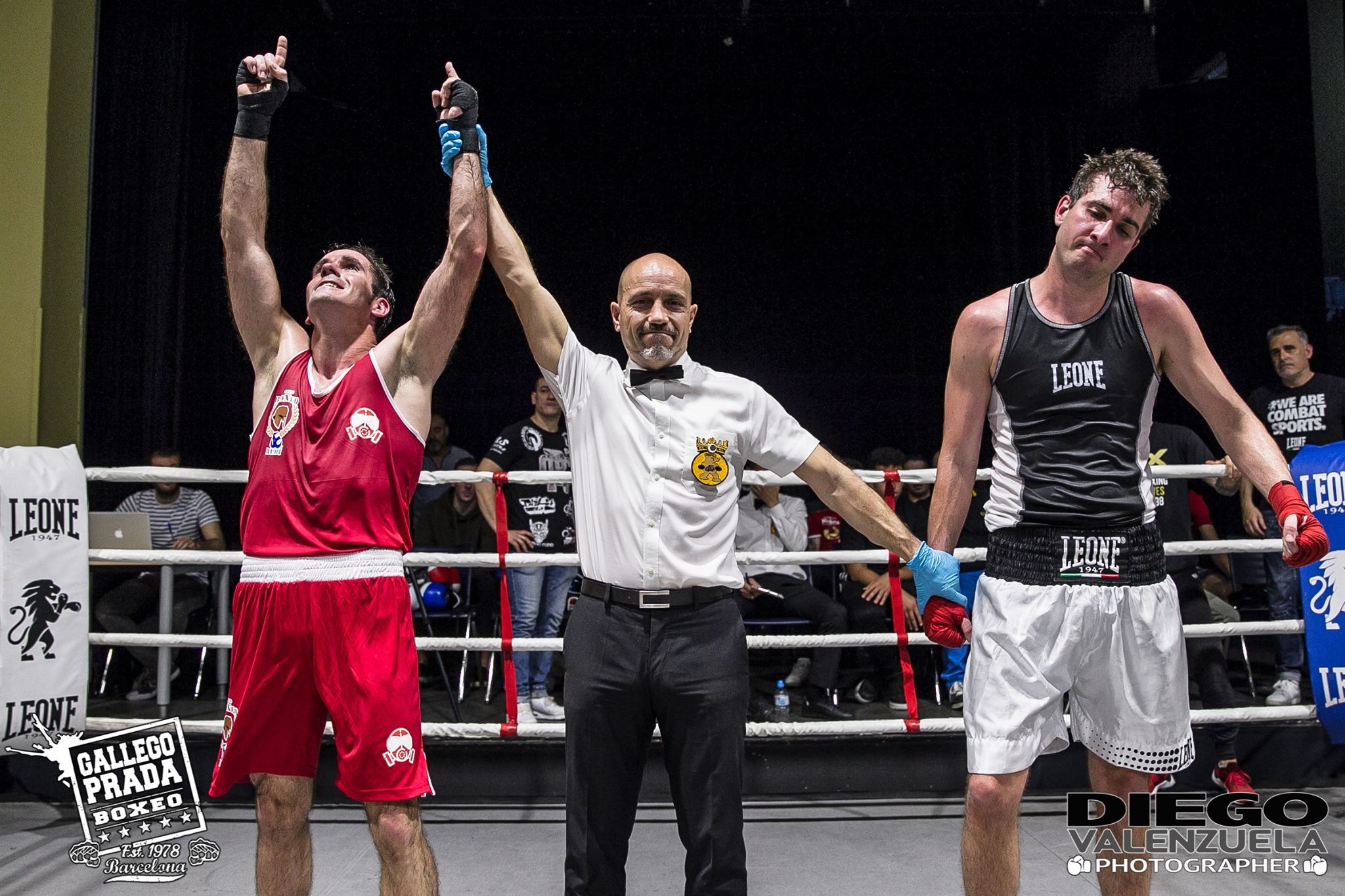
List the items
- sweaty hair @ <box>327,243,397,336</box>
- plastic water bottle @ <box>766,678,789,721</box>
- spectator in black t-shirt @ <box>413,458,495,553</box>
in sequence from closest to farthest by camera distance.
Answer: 1. sweaty hair @ <box>327,243,397,336</box>
2. plastic water bottle @ <box>766,678,789,721</box>
3. spectator in black t-shirt @ <box>413,458,495,553</box>

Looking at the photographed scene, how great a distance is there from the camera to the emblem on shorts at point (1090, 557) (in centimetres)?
193

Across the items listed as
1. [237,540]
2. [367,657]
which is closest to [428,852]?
[367,657]

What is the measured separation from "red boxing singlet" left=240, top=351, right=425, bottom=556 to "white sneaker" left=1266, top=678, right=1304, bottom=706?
11.8 ft

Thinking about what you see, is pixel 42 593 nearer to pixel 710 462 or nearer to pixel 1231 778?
pixel 710 462

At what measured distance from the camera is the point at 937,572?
6.61 feet

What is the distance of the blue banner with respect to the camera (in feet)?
9.92

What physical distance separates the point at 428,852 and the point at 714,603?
791mm

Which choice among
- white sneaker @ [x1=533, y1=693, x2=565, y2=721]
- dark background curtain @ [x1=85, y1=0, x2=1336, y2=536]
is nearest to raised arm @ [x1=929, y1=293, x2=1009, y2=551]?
white sneaker @ [x1=533, y1=693, x2=565, y2=721]

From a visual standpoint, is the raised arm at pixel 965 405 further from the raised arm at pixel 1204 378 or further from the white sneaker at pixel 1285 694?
the white sneaker at pixel 1285 694

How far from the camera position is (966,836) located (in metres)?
1.92

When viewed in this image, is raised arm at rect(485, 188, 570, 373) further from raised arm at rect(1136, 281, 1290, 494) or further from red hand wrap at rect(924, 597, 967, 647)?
raised arm at rect(1136, 281, 1290, 494)

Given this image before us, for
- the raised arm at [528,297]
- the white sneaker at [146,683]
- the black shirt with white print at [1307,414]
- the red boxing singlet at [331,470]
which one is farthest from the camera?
the white sneaker at [146,683]

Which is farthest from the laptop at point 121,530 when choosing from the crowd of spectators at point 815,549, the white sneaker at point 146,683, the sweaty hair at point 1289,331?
the sweaty hair at point 1289,331

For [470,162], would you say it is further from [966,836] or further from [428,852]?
[966,836]
